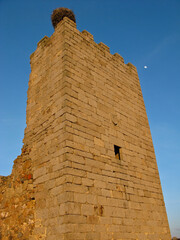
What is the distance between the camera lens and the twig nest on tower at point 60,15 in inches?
264

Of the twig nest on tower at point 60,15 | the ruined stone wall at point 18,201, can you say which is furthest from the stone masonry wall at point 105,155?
the ruined stone wall at point 18,201

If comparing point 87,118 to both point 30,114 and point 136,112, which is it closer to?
point 30,114

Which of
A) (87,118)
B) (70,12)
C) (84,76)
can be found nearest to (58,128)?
(87,118)

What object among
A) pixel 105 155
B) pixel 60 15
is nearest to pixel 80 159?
pixel 105 155

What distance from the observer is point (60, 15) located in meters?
6.72

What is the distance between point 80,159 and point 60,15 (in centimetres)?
459

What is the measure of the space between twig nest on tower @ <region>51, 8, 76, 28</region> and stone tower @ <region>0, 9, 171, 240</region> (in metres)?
0.57

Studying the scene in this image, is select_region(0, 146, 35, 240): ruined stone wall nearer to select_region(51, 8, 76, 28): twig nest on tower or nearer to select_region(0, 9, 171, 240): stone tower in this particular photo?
select_region(0, 9, 171, 240): stone tower

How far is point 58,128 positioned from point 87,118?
0.79 meters

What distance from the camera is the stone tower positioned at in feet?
13.8

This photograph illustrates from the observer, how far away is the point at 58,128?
4.76 m

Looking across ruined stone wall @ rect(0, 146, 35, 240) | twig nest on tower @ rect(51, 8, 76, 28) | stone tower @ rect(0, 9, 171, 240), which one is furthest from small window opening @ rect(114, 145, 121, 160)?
twig nest on tower @ rect(51, 8, 76, 28)

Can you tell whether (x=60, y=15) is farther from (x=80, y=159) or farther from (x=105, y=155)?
(x=80, y=159)

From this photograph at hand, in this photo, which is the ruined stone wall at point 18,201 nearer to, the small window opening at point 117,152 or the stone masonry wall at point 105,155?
the stone masonry wall at point 105,155
